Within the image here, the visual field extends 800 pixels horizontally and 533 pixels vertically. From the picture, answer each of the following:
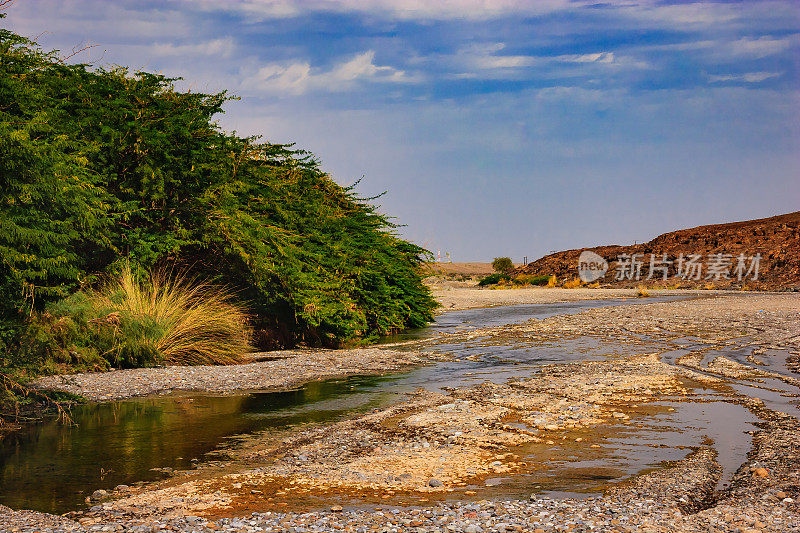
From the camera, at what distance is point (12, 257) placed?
9.11 meters

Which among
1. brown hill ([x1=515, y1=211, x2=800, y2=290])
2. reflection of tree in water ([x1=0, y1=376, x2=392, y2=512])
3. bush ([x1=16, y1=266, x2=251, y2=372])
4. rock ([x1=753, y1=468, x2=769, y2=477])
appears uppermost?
brown hill ([x1=515, y1=211, x2=800, y2=290])

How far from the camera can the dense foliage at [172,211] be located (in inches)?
413

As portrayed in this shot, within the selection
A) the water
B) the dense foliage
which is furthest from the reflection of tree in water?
the dense foliage

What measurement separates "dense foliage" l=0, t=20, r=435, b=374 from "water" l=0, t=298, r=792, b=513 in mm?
2082

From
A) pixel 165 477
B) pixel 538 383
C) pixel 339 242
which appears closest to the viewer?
pixel 165 477

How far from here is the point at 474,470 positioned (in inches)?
283

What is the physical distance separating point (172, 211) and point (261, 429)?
29.0 ft

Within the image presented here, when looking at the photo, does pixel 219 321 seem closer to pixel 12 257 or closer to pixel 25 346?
pixel 25 346

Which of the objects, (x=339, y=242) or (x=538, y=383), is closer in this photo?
(x=538, y=383)

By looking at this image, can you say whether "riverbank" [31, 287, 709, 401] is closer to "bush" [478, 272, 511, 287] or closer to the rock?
the rock

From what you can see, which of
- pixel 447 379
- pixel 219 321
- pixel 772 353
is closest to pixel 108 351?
pixel 219 321

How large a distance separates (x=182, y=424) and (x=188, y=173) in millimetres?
8364

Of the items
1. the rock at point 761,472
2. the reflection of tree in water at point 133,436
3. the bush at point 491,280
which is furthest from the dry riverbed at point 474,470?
the bush at point 491,280

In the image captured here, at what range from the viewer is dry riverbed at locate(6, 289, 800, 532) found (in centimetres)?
558
